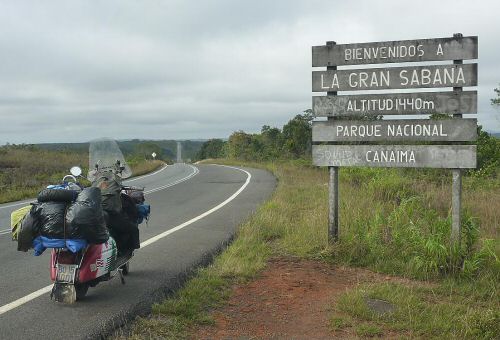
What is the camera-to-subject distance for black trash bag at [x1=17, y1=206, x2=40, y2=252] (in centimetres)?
472

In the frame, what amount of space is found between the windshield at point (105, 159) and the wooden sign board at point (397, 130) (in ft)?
9.10

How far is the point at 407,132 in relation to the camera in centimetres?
671

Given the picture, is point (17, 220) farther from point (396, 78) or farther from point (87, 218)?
point (396, 78)

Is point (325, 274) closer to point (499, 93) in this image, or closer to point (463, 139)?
point (463, 139)

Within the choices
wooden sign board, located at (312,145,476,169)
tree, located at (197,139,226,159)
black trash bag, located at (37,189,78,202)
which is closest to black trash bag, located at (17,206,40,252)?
black trash bag, located at (37,189,78,202)

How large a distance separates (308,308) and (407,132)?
9.56 ft

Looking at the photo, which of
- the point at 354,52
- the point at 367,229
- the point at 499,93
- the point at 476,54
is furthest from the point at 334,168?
the point at 499,93

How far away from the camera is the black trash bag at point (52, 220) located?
472 centimetres

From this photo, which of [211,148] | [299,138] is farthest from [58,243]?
[211,148]

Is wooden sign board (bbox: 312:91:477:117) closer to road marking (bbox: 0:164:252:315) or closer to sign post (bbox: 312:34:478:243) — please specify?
sign post (bbox: 312:34:478:243)

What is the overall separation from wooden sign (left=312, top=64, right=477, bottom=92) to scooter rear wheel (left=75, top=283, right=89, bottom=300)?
160 inches

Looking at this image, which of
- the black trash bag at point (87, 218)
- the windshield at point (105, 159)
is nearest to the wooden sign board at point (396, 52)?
the windshield at point (105, 159)

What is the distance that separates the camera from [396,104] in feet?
22.2

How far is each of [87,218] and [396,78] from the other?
4400mm
